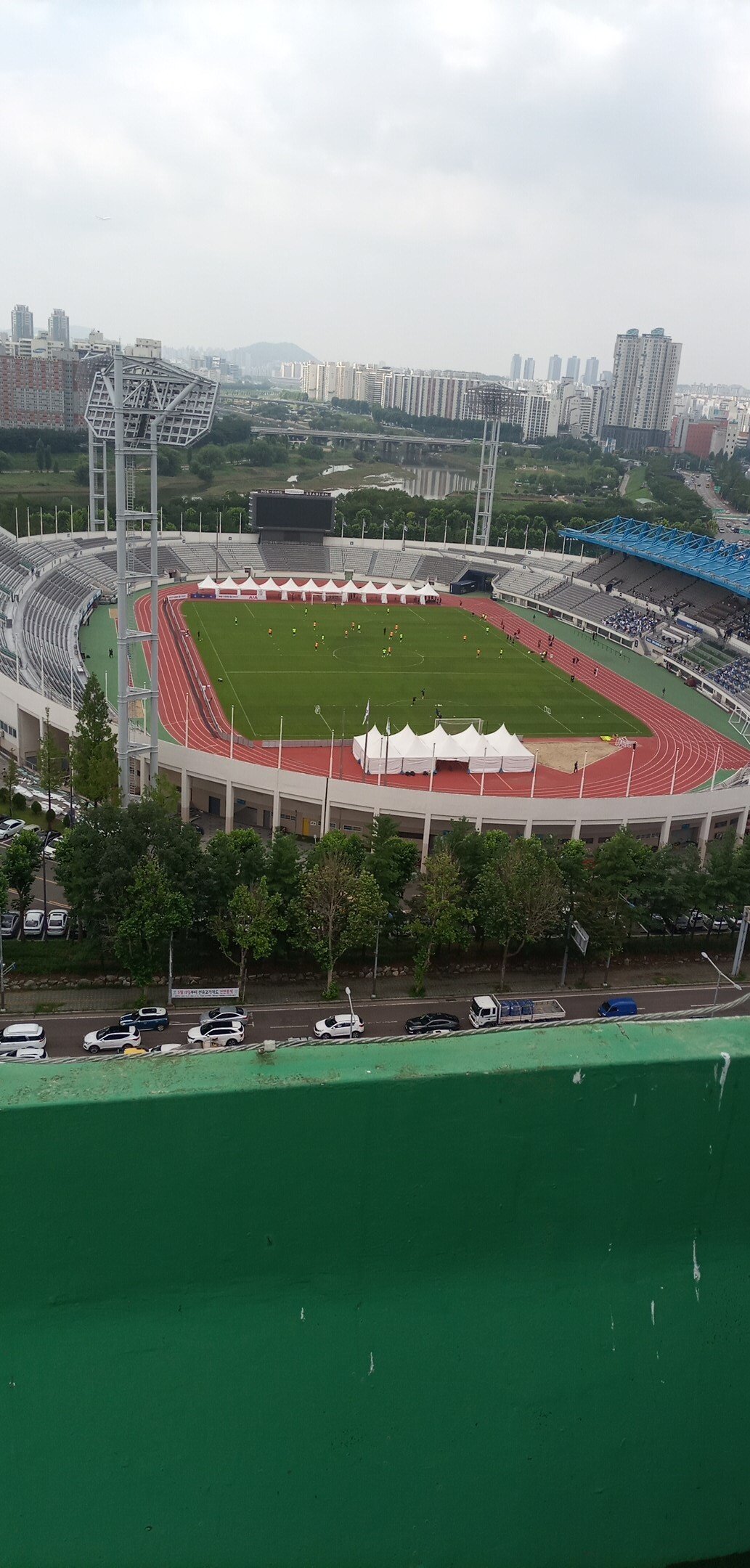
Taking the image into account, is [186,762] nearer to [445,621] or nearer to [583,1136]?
[583,1136]

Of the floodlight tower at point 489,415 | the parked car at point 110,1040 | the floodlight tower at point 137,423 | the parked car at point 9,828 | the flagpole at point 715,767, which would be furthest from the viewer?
the floodlight tower at point 489,415

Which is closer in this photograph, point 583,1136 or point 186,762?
point 583,1136

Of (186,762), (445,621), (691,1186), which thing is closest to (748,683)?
(445,621)

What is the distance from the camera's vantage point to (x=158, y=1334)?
3.00 m

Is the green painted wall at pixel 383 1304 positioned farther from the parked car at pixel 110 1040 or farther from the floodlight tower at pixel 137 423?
the floodlight tower at pixel 137 423

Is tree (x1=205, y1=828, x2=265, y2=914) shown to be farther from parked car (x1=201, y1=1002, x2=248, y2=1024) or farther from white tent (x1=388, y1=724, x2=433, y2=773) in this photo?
white tent (x1=388, y1=724, x2=433, y2=773)

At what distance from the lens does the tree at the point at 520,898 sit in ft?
53.3

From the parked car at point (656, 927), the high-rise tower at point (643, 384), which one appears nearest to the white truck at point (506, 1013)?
the parked car at point (656, 927)

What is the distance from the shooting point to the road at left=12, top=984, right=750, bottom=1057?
14.5 metres

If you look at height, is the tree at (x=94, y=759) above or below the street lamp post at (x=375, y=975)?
above

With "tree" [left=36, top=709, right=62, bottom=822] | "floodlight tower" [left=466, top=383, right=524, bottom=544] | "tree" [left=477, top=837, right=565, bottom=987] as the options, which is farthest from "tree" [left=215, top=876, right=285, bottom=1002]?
"floodlight tower" [left=466, top=383, right=524, bottom=544]

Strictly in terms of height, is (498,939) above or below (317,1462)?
below

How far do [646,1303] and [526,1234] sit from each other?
44 centimetres

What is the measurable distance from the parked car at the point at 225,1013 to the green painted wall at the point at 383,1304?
11.8 m
